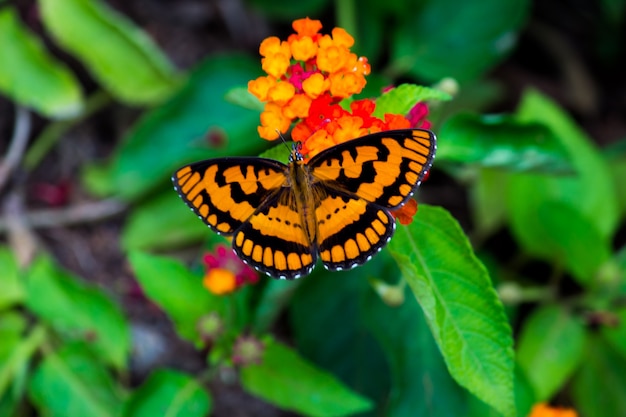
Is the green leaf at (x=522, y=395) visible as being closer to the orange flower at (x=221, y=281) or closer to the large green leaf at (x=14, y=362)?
the orange flower at (x=221, y=281)

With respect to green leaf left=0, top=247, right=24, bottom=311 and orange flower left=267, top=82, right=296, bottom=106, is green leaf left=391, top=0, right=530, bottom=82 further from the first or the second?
green leaf left=0, top=247, right=24, bottom=311

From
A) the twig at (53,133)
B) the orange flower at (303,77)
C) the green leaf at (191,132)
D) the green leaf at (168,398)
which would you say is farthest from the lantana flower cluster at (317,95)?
the twig at (53,133)

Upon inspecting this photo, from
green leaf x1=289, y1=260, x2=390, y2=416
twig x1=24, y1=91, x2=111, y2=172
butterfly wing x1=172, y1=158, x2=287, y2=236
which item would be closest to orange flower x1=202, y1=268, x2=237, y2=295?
butterfly wing x1=172, y1=158, x2=287, y2=236

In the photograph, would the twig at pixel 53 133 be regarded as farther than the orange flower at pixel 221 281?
Yes

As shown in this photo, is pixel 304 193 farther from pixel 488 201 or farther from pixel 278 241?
pixel 488 201

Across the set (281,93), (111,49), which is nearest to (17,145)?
(111,49)

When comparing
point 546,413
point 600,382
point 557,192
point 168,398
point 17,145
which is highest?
point 17,145

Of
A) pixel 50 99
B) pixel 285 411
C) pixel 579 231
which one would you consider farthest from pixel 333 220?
pixel 50 99
